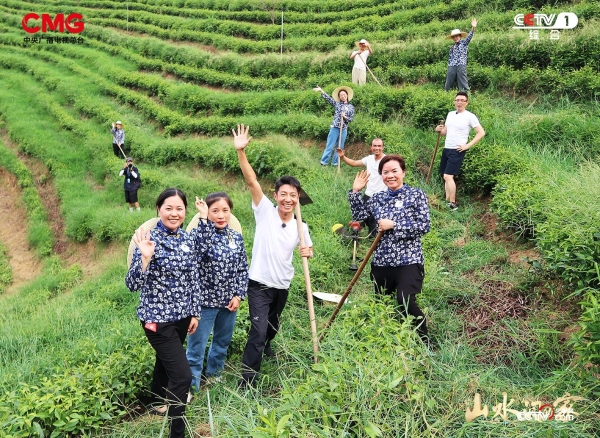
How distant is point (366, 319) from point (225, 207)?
1390 millimetres

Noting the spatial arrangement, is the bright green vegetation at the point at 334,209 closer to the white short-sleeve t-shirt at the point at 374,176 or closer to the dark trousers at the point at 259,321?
the dark trousers at the point at 259,321

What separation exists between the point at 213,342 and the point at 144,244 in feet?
4.04

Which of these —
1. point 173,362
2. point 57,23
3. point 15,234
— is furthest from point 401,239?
point 57,23

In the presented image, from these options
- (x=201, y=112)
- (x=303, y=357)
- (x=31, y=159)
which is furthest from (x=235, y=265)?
(x=31, y=159)

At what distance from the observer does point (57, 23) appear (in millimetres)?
25484

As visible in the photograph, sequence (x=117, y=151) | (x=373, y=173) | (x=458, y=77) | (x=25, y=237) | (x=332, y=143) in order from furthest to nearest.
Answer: (x=117, y=151), (x=25, y=237), (x=458, y=77), (x=332, y=143), (x=373, y=173)

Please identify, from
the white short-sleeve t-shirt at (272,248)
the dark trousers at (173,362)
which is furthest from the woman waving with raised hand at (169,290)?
the white short-sleeve t-shirt at (272,248)

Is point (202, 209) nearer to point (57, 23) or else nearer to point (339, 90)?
point (339, 90)

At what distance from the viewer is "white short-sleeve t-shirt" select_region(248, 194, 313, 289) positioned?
12.0 ft

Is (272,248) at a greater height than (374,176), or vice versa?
(374,176)

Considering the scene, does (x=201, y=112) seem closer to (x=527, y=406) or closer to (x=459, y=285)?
(x=459, y=285)

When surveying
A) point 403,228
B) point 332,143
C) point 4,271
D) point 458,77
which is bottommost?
point 4,271

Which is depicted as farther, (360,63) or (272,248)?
(360,63)

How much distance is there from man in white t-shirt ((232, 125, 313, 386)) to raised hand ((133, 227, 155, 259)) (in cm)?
89
